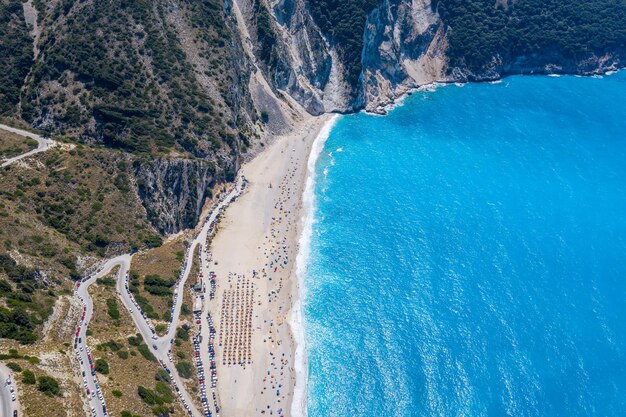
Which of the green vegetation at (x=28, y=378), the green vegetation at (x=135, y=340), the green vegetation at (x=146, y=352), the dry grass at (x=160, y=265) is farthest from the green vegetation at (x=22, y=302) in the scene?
the dry grass at (x=160, y=265)

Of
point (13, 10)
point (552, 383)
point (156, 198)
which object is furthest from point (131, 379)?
point (13, 10)

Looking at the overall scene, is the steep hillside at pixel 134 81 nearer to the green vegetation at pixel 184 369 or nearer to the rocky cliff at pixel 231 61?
the rocky cliff at pixel 231 61

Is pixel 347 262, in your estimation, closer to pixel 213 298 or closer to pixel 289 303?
pixel 289 303

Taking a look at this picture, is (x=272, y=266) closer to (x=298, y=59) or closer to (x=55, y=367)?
(x=55, y=367)

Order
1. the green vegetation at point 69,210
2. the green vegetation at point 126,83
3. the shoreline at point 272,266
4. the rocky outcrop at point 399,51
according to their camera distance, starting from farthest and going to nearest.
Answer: the rocky outcrop at point 399,51 → the green vegetation at point 126,83 → the green vegetation at point 69,210 → the shoreline at point 272,266

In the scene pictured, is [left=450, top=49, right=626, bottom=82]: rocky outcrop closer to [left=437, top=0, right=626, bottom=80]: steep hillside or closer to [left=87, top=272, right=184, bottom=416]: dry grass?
[left=437, top=0, right=626, bottom=80]: steep hillside

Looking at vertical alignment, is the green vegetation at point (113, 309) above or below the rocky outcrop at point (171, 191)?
below

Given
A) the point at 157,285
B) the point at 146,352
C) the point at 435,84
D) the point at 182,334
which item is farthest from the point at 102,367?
the point at 435,84
